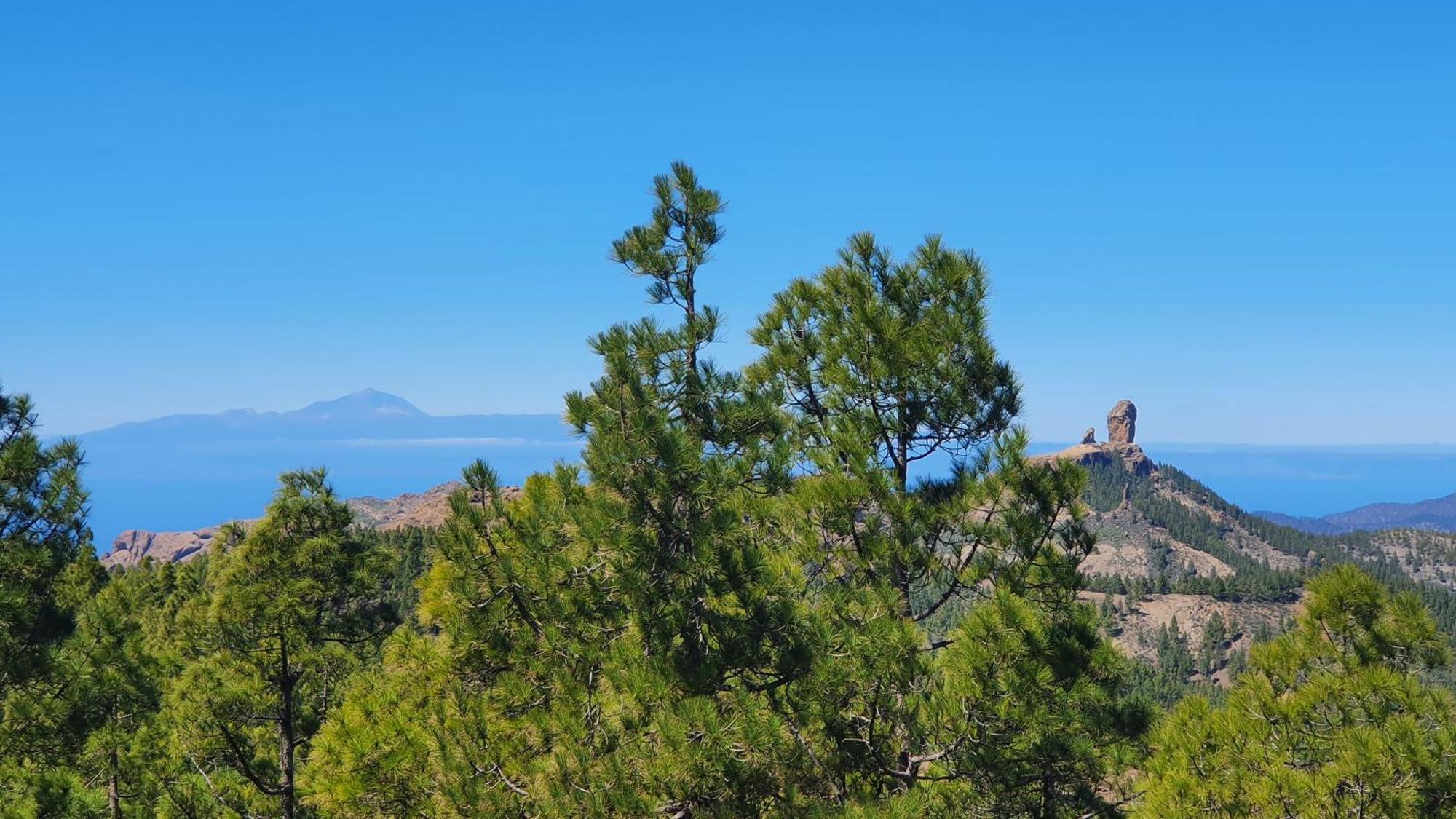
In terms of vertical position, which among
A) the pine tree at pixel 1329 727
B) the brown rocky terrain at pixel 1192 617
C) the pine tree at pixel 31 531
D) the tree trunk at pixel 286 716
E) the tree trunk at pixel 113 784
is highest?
the pine tree at pixel 31 531

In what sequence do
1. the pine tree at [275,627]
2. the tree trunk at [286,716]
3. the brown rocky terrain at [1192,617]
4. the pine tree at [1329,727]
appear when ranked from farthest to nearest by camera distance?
1. the brown rocky terrain at [1192,617]
2. the tree trunk at [286,716]
3. the pine tree at [275,627]
4. the pine tree at [1329,727]

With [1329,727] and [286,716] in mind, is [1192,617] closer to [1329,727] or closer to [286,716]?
[1329,727]

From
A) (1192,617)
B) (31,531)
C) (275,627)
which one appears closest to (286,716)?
(275,627)

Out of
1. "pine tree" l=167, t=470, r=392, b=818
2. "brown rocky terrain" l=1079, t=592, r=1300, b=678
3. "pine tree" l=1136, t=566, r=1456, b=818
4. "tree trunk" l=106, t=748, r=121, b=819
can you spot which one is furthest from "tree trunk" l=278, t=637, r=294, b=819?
"brown rocky terrain" l=1079, t=592, r=1300, b=678

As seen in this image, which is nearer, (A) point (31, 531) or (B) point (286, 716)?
(A) point (31, 531)

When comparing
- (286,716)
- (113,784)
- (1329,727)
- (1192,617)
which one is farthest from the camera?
(1192,617)

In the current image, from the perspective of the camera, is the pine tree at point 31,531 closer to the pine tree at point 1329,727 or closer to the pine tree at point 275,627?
the pine tree at point 275,627

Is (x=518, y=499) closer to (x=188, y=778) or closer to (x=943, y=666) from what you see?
(x=943, y=666)

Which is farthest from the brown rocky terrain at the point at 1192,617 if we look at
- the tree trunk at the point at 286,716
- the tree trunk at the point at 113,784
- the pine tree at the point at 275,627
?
the tree trunk at the point at 113,784

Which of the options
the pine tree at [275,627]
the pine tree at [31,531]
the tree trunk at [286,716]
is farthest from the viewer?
the tree trunk at [286,716]

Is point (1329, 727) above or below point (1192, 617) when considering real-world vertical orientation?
above

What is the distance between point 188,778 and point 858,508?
1256cm

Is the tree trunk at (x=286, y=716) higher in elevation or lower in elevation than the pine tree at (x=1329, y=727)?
lower

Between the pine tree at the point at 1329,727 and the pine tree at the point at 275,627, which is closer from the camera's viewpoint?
the pine tree at the point at 1329,727
